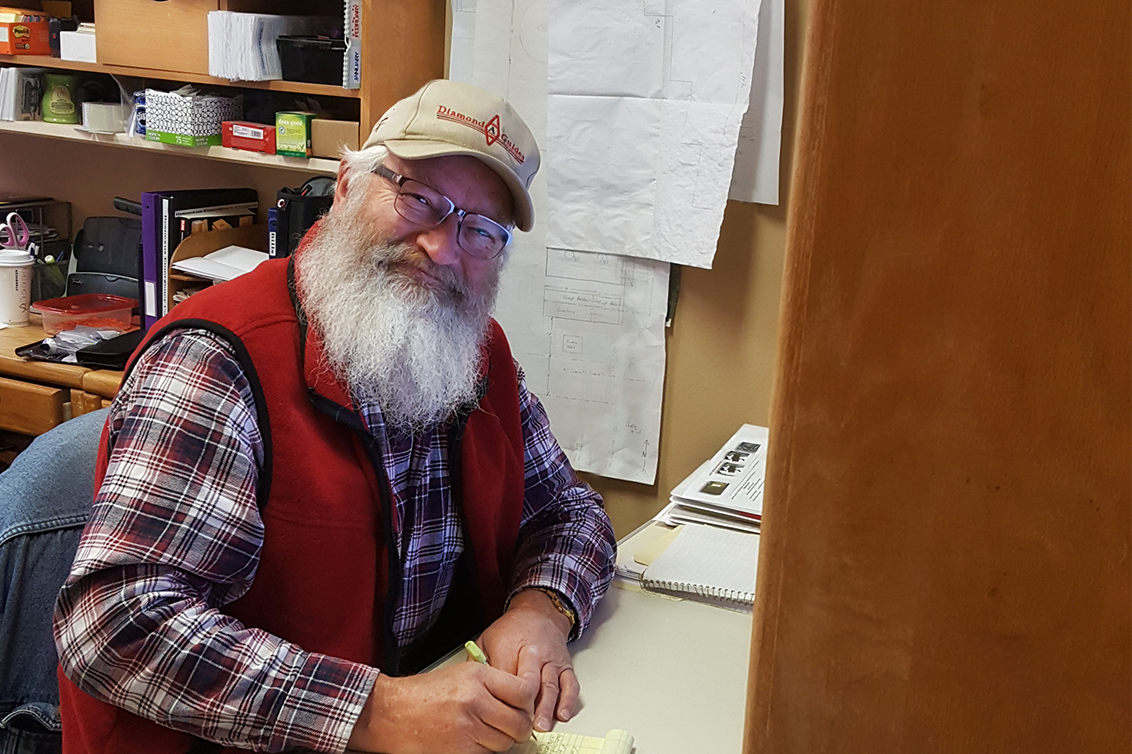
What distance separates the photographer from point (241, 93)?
2354mm

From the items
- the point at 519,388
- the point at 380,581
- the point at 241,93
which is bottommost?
the point at 380,581

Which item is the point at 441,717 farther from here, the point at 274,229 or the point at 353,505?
the point at 274,229

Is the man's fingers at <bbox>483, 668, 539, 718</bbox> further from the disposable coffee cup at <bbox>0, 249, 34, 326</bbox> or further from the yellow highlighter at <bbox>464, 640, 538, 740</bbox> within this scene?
the disposable coffee cup at <bbox>0, 249, 34, 326</bbox>

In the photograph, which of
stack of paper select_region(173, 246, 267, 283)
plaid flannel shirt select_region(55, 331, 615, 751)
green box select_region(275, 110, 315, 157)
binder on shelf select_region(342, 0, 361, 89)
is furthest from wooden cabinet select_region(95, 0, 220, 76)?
plaid flannel shirt select_region(55, 331, 615, 751)

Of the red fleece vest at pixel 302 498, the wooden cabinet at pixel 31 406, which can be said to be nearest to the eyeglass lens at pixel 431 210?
the red fleece vest at pixel 302 498

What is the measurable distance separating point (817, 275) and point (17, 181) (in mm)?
3270

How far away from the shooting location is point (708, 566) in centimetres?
143

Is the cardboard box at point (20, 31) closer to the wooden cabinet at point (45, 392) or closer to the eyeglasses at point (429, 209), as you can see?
the wooden cabinet at point (45, 392)

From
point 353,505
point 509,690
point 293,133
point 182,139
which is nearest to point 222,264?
point 182,139

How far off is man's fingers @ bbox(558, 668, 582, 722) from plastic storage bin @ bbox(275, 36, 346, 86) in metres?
1.47

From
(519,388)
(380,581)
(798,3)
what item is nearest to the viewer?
(380,581)

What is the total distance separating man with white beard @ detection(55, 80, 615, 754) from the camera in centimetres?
95

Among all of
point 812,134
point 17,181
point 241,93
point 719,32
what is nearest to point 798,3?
point 719,32

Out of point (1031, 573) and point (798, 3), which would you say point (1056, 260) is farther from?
point (798, 3)
